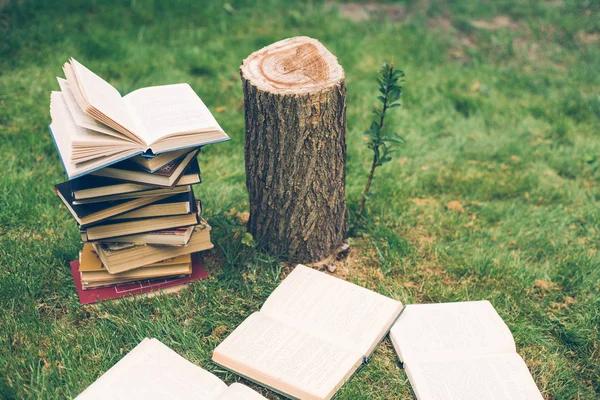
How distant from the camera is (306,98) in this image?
262cm

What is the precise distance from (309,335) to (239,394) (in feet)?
1.41

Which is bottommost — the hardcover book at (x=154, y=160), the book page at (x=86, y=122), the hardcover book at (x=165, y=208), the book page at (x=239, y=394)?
the book page at (x=239, y=394)

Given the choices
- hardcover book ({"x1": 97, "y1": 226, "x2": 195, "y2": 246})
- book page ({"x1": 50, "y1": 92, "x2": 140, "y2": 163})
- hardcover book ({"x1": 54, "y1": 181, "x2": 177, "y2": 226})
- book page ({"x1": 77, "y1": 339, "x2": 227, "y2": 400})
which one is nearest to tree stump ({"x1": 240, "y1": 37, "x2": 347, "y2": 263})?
hardcover book ({"x1": 97, "y1": 226, "x2": 195, "y2": 246})

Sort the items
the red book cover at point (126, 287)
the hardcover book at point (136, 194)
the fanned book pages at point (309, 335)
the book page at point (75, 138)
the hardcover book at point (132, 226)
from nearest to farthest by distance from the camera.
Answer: the book page at point (75, 138) → the fanned book pages at point (309, 335) → the hardcover book at point (136, 194) → the hardcover book at point (132, 226) → the red book cover at point (126, 287)

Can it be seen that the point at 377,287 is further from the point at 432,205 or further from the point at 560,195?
the point at 560,195

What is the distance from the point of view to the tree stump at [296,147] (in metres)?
2.67

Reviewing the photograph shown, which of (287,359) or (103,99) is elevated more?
(103,99)

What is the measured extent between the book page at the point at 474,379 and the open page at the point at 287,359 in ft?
0.94

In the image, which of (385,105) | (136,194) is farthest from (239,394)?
(385,105)

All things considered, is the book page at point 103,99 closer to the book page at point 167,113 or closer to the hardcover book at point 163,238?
the book page at point 167,113

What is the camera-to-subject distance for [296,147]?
275cm

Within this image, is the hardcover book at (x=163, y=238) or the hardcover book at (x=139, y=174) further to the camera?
the hardcover book at (x=163, y=238)

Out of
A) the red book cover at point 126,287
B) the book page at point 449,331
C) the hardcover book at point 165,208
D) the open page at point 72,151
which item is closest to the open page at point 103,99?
the open page at point 72,151

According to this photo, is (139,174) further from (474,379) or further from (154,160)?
(474,379)
